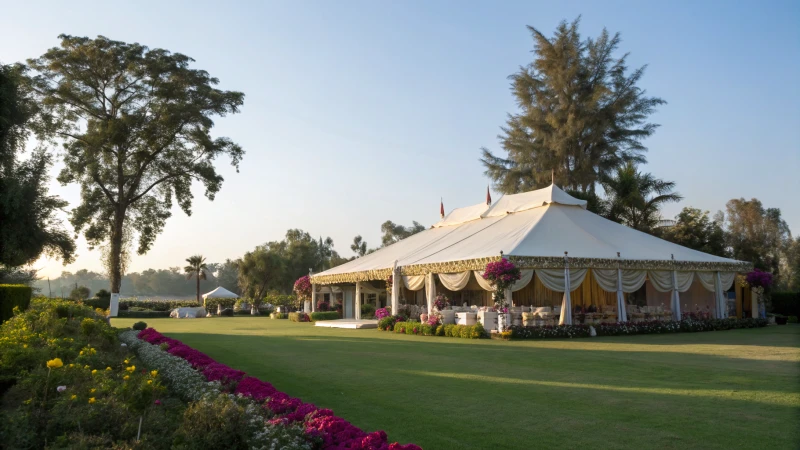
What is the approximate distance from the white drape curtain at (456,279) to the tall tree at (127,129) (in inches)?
755

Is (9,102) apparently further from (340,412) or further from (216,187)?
(216,187)

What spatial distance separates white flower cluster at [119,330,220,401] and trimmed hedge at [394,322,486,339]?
8537 mm

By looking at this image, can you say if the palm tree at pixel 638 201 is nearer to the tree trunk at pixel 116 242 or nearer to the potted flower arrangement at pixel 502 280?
the potted flower arrangement at pixel 502 280

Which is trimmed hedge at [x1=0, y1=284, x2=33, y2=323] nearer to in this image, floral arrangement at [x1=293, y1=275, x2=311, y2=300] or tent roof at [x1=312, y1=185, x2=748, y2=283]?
tent roof at [x1=312, y1=185, x2=748, y2=283]

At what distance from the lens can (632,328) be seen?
16.2 m

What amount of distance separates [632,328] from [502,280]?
436cm

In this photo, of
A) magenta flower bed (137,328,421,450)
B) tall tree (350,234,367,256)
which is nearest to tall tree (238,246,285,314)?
tall tree (350,234,367,256)

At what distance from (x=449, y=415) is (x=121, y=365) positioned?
5518 millimetres

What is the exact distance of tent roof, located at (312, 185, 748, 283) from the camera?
16.7 metres

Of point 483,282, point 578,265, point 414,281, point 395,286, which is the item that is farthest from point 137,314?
point 578,265

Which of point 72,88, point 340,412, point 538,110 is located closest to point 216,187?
point 72,88

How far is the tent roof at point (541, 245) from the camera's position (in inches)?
658

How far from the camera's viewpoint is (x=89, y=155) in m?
28.7

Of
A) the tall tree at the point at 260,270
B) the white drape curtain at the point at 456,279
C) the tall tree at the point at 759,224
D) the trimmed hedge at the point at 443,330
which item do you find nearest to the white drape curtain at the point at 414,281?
the white drape curtain at the point at 456,279
